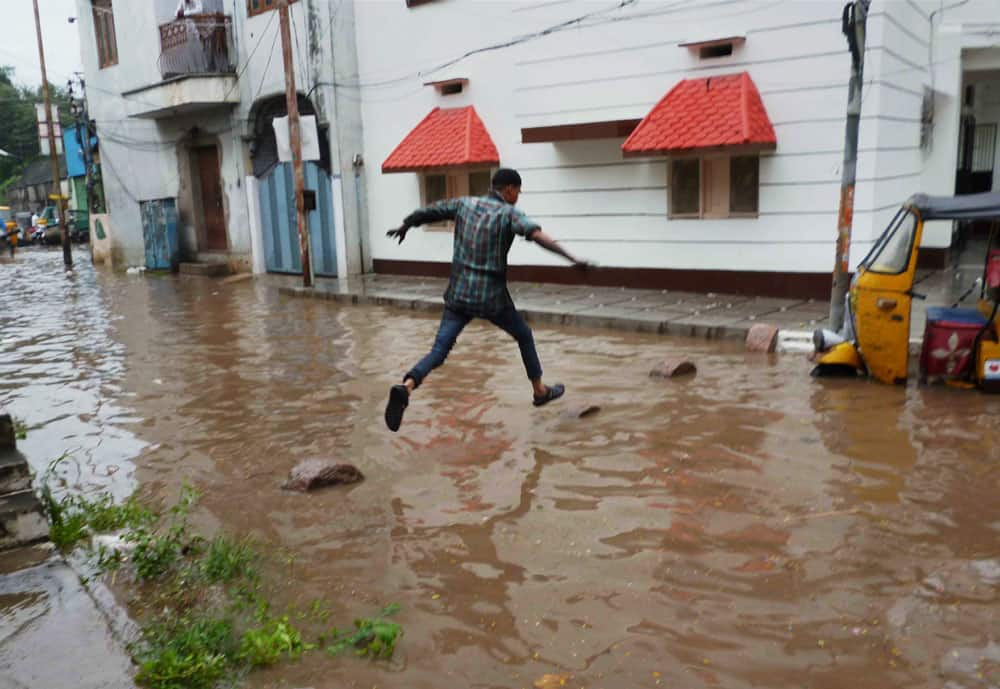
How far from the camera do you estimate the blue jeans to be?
20.9 feet

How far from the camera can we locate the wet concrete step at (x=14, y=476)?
4.68 metres

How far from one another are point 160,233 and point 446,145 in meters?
10.6

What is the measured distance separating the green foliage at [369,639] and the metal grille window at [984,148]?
17.8 m

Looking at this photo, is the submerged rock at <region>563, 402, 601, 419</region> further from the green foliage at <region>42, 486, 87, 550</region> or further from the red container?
the green foliage at <region>42, 486, 87, 550</region>

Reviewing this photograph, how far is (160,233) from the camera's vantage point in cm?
2241

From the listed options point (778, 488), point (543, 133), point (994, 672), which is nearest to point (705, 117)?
point (543, 133)

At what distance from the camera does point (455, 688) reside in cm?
326

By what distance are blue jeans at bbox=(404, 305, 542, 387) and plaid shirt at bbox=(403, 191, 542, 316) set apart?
3.3 inches

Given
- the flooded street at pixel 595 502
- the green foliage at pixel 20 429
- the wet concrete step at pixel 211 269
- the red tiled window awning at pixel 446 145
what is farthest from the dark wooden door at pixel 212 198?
the green foliage at pixel 20 429

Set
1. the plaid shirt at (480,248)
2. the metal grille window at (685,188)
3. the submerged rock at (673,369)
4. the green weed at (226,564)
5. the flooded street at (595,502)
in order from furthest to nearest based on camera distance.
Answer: the metal grille window at (685,188), the submerged rock at (673,369), the plaid shirt at (480,248), the green weed at (226,564), the flooded street at (595,502)

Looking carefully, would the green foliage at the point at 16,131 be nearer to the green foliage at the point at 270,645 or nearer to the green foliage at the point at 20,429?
the green foliage at the point at 20,429

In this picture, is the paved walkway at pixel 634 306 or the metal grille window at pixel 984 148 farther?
the metal grille window at pixel 984 148

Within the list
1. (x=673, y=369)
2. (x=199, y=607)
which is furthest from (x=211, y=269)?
(x=199, y=607)

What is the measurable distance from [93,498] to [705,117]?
925 centimetres
